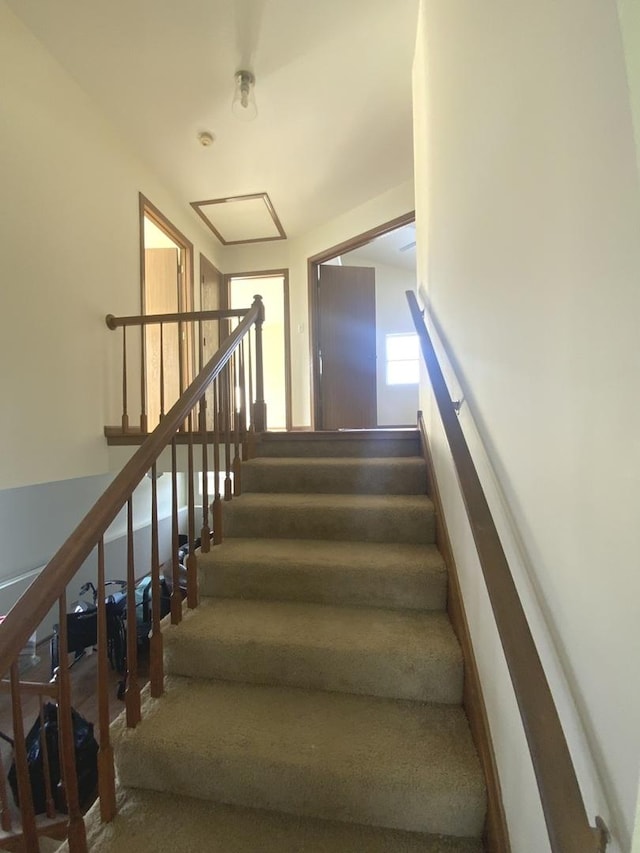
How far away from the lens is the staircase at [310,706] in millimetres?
1077

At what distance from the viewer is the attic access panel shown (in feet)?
13.3

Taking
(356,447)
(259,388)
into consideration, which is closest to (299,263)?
(259,388)

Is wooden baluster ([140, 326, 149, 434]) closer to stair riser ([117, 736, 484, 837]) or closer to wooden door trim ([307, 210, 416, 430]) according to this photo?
wooden door trim ([307, 210, 416, 430])

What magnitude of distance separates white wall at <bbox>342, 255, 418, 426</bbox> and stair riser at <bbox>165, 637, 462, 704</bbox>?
4869 millimetres

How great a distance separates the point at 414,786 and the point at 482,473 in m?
0.83

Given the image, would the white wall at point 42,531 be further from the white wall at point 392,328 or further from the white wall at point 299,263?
the white wall at point 392,328

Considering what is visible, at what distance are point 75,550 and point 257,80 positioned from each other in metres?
3.00

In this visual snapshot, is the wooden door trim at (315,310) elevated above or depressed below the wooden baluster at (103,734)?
above

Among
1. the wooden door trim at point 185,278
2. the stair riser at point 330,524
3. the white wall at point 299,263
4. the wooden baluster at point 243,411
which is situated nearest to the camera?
the stair riser at point 330,524

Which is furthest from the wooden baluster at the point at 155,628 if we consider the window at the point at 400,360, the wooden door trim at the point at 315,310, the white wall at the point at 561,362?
the window at the point at 400,360

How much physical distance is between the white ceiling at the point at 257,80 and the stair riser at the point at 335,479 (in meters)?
2.43

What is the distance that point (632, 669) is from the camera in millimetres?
479

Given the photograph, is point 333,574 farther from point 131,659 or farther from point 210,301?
point 210,301

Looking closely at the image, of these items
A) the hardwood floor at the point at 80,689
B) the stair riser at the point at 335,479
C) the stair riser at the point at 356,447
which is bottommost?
the hardwood floor at the point at 80,689
